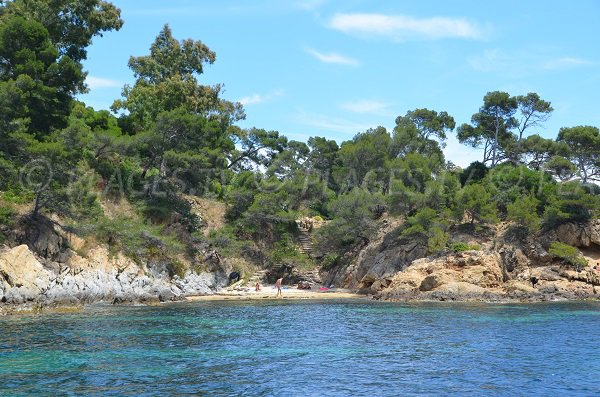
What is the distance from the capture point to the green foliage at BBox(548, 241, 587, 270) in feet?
148

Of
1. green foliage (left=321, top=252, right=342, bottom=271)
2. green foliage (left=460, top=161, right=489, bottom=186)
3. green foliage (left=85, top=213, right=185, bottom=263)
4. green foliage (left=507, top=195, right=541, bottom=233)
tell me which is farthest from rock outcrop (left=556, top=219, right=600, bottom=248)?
green foliage (left=85, top=213, right=185, bottom=263)

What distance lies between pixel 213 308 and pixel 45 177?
13.9m

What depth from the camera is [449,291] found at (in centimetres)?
4259

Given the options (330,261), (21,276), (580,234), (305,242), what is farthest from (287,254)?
(21,276)

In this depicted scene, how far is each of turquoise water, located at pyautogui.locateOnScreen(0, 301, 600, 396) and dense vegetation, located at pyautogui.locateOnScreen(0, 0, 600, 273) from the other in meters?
12.1

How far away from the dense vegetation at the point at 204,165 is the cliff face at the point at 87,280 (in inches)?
87.4

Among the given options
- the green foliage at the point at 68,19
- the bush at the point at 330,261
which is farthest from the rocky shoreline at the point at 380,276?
the green foliage at the point at 68,19

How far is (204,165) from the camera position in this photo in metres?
52.4

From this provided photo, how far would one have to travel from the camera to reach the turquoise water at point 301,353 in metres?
15.6

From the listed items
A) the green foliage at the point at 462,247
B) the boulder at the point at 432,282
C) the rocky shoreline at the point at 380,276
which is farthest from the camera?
the green foliage at the point at 462,247

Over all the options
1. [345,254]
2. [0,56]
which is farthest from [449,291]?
[0,56]

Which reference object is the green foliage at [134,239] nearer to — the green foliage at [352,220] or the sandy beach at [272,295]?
the sandy beach at [272,295]

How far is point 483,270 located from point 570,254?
7.25 m

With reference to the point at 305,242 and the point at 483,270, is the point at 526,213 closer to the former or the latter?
the point at 483,270
